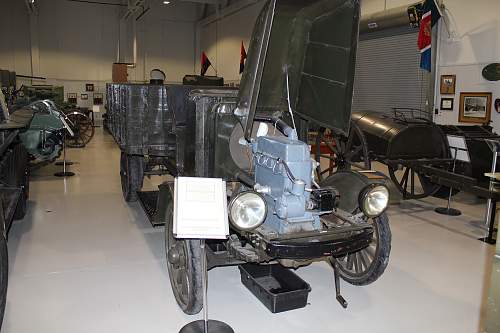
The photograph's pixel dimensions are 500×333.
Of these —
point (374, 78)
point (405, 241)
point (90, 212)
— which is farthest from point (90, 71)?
point (405, 241)

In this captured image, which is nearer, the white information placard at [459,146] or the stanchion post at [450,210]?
the white information placard at [459,146]

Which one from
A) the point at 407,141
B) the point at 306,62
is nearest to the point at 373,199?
the point at 306,62

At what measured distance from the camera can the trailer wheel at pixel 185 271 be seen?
2.94 m

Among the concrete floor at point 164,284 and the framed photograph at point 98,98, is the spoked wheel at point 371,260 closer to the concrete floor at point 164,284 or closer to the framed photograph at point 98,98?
the concrete floor at point 164,284

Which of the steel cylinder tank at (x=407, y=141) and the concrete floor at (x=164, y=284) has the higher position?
the steel cylinder tank at (x=407, y=141)

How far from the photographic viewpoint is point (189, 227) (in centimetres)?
251

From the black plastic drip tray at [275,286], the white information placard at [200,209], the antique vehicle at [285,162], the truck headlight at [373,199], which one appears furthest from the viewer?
the black plastic drip tray at [275,286]

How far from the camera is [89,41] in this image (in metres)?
20.6

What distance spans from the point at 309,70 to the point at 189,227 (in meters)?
Result: 1.71

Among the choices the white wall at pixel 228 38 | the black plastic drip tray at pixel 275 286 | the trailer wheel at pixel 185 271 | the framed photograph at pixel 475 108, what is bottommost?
the black plastic drip tray at pixel 275 286

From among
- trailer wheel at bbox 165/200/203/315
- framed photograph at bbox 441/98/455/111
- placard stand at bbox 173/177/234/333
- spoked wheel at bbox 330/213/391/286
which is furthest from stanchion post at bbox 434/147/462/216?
placard stand at bbox 173/177/234/333

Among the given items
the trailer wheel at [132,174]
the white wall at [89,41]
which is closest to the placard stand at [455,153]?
the trailer wheel at [132,174]

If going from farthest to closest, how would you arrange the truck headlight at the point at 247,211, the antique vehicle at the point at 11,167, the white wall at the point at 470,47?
the white wall at the point at 470,47 → the antique vehicle at the point at 11,167 → the truck headlight at the point at 247,211

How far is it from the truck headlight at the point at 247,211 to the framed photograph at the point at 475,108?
7536 mm
